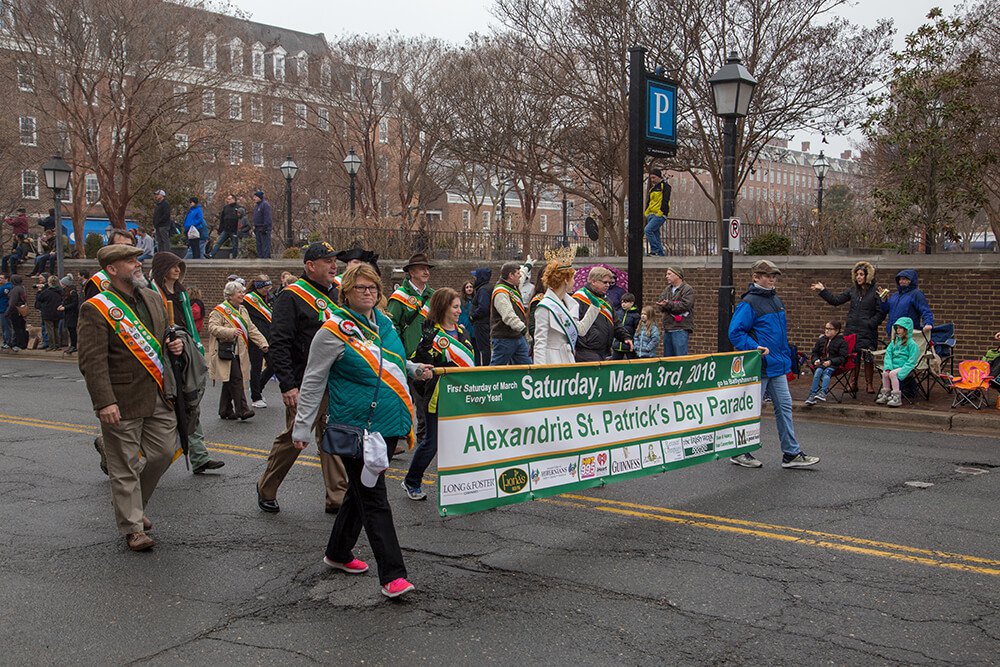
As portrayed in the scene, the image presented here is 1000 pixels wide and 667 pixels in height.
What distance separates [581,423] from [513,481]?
83 centimetres

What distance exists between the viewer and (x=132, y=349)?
6695 millimetres

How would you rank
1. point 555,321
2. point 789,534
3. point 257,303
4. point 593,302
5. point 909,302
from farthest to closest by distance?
point 257,303 < point 909,302 < point 593,302 < point 555,321 < point 789,534

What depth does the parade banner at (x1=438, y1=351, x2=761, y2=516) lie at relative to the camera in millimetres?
6340

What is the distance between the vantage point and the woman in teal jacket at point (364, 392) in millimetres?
5496

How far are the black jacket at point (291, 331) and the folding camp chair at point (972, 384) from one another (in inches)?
340

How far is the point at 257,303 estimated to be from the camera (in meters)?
13.3

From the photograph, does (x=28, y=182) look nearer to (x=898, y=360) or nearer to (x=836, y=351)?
(x=836, y=351)

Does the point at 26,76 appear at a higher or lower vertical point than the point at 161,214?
higher

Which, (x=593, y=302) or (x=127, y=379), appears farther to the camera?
(x=593, y=302)

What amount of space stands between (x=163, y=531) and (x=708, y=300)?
13.1 meters

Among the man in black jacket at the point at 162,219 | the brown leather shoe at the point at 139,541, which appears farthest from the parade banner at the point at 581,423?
the man in black jacket at the point at 162,219

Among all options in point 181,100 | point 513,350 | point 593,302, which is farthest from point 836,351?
point 181,100

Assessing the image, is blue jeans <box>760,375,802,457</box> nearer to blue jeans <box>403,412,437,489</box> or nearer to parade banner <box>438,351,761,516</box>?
parade banner <box>438,351,761,516</box>

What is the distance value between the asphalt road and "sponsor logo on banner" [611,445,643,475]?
306mm
